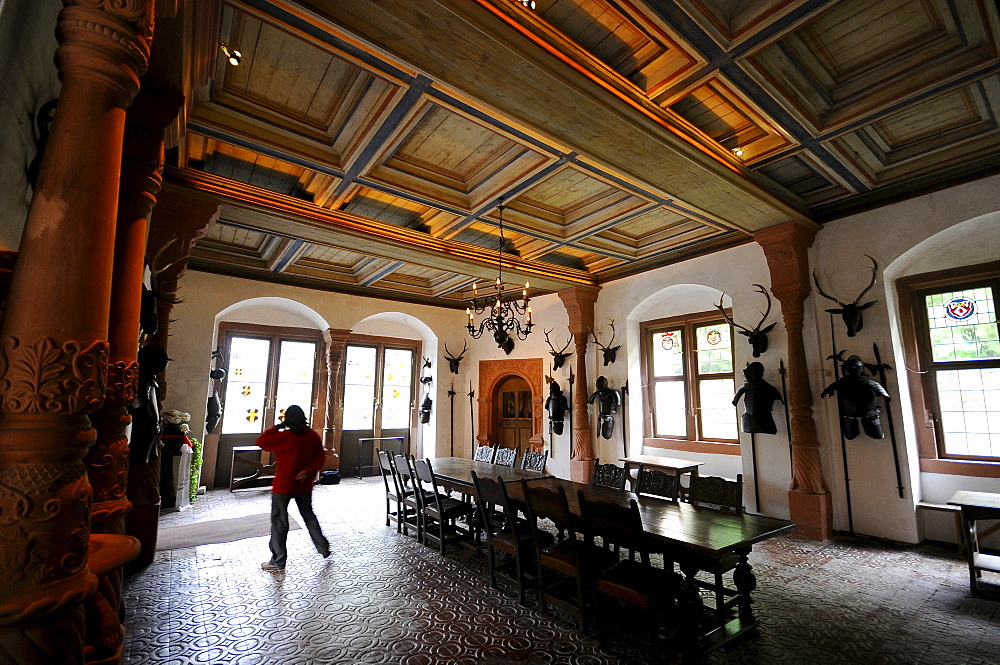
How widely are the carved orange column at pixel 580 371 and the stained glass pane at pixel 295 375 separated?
5.00 metres

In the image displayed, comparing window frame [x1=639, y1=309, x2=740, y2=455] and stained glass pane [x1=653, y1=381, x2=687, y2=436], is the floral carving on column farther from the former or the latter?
stained glass pane [x1=653, y1=381, x2=687, y2=436]

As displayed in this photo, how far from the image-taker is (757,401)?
→ 545 centimetres

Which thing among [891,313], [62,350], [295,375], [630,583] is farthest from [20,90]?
[295,375]

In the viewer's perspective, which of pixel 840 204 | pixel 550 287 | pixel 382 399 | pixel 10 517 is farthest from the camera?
pixel 382 399

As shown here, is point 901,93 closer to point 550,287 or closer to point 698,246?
point 698,246

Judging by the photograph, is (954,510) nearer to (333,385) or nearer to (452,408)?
(452,408)

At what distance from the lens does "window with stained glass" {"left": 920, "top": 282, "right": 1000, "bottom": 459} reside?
4.61 metres

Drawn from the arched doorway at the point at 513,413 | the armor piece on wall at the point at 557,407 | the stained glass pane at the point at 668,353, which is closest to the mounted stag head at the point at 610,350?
the stained glass pane at the point at 668,353

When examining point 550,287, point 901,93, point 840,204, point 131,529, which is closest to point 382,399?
point 550,287

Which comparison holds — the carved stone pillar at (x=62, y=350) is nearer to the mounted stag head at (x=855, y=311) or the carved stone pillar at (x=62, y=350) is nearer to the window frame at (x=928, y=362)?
the mounted stag head at (x=855, y=311)

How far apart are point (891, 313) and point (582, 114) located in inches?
163

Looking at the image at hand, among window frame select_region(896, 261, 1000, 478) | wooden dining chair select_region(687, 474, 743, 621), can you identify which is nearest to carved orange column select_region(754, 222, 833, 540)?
window frame select_region(896, 261, 1000, 478)

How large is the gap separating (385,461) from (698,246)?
4932mm

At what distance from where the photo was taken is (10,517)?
1.06 meters
